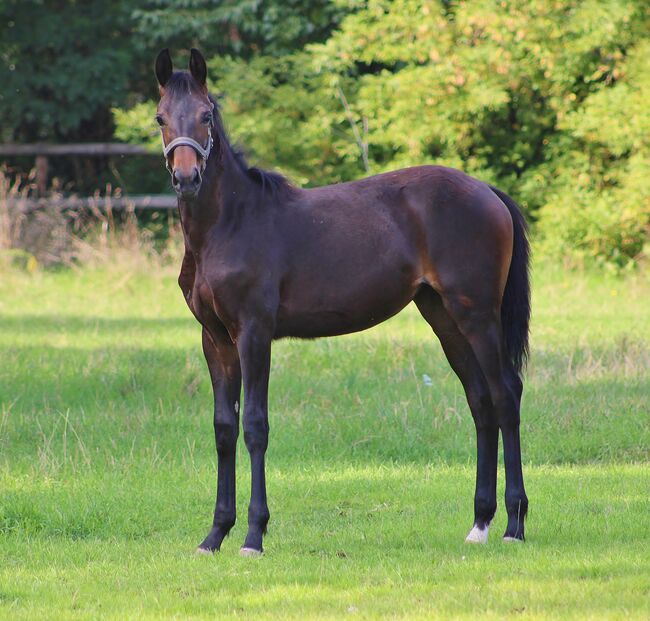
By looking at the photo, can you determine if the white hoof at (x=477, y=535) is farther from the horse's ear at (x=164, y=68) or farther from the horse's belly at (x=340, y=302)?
the horse's ear at (x=164, y=68)

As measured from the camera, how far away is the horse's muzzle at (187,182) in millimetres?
5777

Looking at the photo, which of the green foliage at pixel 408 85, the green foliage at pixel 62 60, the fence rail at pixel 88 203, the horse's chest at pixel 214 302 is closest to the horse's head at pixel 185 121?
the horse's chest at pixel 214 302

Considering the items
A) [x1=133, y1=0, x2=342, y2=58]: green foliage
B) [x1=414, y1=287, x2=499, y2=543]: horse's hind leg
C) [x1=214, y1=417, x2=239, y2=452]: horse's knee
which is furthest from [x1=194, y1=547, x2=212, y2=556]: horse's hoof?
[x1=133, y1=0, x2=342, y2=58]: green foliage

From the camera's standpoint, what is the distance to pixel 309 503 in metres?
7.32

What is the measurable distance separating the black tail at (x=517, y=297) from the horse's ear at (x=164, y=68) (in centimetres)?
195

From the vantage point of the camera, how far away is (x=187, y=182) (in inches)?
228

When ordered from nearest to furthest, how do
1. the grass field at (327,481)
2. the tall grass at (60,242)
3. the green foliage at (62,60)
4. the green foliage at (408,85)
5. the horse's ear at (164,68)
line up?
the grass field at (327,481) < the horse's ear at (164,68) < the green foliage at (408,85) < the tall grass at (60,242) < the green foliage at (62,60)

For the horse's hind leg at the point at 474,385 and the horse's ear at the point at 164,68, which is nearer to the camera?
the horse's ear at the point at 164,68

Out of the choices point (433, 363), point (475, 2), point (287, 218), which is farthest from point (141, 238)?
point (287, 218)

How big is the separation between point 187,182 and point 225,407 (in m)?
1.26

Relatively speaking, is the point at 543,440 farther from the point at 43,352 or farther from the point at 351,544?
the point at 43,352

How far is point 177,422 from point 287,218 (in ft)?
11.2

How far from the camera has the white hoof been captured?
6230 millimetres

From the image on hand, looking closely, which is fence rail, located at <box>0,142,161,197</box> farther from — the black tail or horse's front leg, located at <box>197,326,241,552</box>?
horse's front leg, located at <box>197,326,241,552</box>
